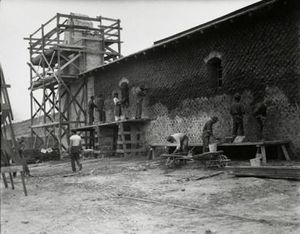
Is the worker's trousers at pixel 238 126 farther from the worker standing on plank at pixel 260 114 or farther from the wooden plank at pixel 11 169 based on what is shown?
the wooden plank at pixel 11 169

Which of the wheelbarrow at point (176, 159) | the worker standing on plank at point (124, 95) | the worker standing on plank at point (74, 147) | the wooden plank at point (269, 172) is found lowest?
the wooden plank at point (269, 172)

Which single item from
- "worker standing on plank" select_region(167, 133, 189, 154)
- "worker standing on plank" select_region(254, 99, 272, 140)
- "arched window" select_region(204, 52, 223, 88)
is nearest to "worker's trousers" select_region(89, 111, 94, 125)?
"arched window" select_region(204, 52, 223, 88)

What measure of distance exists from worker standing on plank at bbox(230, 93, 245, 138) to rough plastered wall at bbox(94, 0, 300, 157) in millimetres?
437

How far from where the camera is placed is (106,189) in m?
10.4

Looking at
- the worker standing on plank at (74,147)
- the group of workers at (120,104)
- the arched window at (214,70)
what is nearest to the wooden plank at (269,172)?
the arched window at (214,70)

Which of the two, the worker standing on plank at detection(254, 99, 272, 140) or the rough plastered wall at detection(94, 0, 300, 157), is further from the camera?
the worker standing on plank at detection(254, 99, 272, 140)

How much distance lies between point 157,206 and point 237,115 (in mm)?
6895

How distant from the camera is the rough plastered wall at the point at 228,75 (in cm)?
1291

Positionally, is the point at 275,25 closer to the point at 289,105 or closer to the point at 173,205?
the point at 289,105

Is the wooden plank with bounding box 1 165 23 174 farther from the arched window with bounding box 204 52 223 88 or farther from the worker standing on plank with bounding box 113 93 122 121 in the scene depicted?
the worker standing on plank with bounding box 113 93 122 121

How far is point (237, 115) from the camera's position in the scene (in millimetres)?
13930

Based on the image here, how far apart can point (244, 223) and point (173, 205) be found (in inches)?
74.6

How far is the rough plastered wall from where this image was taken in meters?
12.9

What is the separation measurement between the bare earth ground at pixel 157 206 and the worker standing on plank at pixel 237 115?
2587mm
